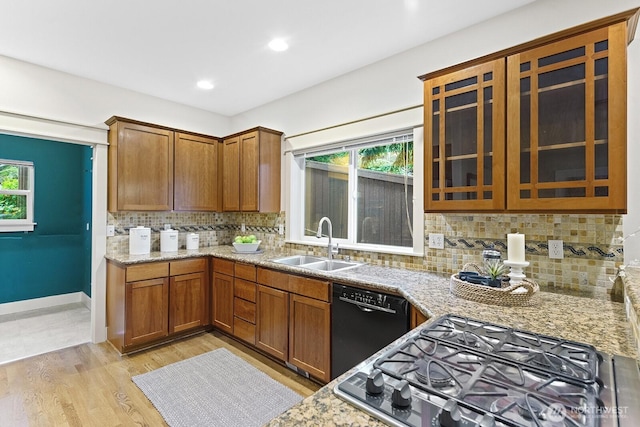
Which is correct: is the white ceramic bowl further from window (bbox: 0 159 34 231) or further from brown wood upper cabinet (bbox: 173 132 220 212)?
window (bbox: 0 159 34 231)

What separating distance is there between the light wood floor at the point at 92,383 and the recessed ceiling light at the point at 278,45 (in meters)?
2.72

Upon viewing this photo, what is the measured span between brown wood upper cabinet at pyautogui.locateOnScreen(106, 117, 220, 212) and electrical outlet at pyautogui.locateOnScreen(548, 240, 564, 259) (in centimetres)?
349

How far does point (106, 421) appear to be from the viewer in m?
2.05

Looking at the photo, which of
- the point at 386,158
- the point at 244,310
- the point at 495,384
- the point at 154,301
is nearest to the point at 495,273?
the point at 495,384

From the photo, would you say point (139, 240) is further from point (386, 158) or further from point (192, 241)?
point (386, 158)

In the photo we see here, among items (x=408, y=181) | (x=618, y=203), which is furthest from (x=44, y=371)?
(x=618, y=203)

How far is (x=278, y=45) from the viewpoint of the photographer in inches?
101

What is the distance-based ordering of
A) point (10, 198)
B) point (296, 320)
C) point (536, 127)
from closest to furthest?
point (536, 127)
point (296, 320)
point (10, 198)

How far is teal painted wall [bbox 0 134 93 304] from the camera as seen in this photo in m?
4.14

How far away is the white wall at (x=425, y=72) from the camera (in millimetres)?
1739

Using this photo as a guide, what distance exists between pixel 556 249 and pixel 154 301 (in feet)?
11.1

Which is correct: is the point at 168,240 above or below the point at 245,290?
above

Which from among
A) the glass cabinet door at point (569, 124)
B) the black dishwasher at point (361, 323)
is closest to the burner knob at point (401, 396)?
the black dishwasher at point (361, 323)

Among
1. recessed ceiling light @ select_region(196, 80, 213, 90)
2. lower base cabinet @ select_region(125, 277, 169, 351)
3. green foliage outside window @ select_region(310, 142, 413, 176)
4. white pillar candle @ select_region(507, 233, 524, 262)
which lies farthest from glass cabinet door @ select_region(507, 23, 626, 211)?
lower base cabinet @ select_region(125, 277, 169, 351)
